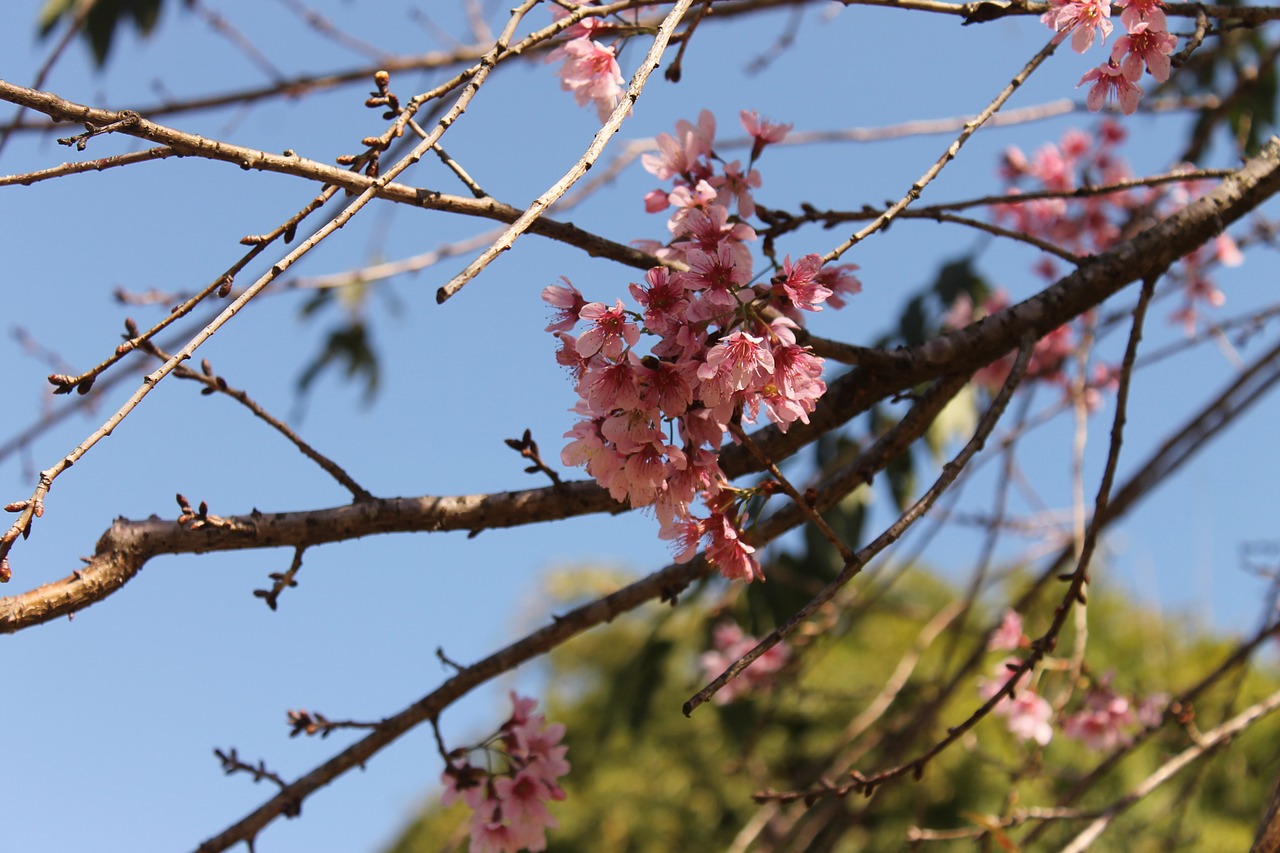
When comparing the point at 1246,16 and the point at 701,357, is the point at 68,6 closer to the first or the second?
the point at 701,357

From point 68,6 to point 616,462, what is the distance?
2.77 m

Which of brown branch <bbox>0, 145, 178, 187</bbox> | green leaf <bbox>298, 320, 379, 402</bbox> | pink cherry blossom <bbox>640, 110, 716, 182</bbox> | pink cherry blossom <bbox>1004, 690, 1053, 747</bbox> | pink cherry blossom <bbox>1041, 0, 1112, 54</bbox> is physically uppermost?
green leaf <bbox>298, 320, 379, 402</bbox>

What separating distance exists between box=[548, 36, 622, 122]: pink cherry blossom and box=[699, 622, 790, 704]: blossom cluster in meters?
1.75

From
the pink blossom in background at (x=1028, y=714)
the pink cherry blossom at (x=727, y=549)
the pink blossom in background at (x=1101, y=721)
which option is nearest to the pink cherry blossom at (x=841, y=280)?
the pink cherry blossom at (x=727, y=549)

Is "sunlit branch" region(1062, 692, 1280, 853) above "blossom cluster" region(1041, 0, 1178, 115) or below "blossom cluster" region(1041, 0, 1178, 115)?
below

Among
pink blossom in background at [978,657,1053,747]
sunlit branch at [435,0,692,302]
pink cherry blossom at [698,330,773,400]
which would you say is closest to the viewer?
sunlit branch at [435,0,692,302]

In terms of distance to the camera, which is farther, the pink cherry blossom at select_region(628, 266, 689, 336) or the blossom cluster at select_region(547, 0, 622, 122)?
the blossom cluster at select_region(547, 0, 622, 122)

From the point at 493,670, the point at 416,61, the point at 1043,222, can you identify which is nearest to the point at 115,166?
the point at 493,670

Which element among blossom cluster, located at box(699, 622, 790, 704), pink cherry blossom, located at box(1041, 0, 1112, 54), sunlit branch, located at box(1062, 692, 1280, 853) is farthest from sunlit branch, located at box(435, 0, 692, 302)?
blossom cluster, located at box(699, 622, 790, 704)

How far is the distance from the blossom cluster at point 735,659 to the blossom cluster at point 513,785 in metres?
1.08

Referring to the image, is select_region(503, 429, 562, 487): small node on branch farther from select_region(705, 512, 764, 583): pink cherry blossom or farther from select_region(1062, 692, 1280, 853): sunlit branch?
select_region(1062, 692, 1280, 853): sunlit branch

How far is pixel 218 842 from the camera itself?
5.41ft

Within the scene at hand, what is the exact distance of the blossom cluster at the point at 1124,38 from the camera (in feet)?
4.72

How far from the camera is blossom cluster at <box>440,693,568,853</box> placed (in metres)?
1.85
